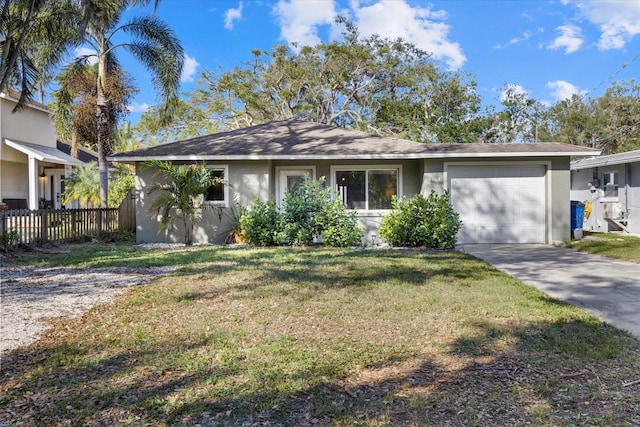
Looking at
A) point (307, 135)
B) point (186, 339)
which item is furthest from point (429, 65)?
point (186, 339)

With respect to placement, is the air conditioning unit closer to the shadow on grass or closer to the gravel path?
the shadow on grass

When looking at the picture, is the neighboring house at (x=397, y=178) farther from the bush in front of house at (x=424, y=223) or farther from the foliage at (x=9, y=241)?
the foliage at (x=9, y=241)

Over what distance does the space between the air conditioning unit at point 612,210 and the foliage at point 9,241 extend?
688 inches

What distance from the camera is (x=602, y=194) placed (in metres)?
15.7

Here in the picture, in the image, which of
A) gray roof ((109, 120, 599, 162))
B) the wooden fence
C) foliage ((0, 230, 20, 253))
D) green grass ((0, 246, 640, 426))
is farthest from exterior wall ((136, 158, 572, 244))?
green grass ((0, 246, 640, 426))

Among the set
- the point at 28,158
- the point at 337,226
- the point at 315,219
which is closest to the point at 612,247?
the point at 337,226

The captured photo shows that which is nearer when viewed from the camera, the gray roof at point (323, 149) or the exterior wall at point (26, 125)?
the gray roof at point (323, 149)

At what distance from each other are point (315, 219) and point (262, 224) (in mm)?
1371

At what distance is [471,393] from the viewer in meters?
2.95

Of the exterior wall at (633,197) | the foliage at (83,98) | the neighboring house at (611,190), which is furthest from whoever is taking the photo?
the foliage at (83,98)

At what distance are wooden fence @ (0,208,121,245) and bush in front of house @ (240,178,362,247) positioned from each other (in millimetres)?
4806

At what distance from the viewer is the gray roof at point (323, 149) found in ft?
37.5

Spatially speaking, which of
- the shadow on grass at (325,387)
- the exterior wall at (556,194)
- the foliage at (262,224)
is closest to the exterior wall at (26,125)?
the foliage at (262,224)

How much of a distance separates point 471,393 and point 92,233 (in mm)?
12338
